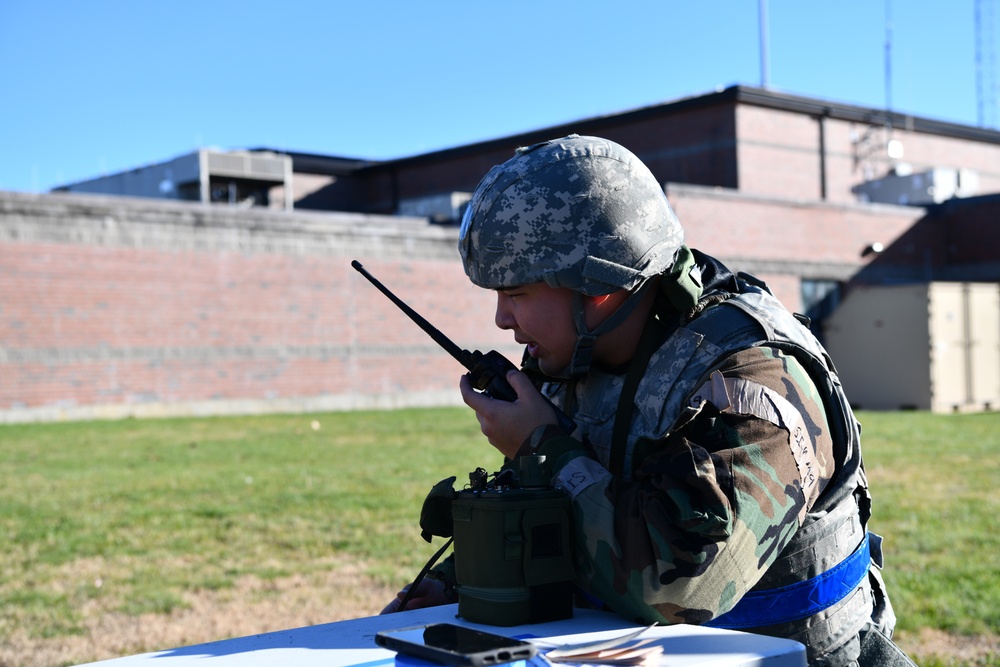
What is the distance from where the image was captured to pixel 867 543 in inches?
91.4

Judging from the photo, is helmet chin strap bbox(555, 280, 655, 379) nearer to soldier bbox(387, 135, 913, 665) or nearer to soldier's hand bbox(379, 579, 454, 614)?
soldier bbox(387, 135, 913, 665)

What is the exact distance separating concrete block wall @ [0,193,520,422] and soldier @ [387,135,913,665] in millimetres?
18202

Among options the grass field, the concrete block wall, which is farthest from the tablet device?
the concrete block wall

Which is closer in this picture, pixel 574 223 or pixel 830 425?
pixel 830 425

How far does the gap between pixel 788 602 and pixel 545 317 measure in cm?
79

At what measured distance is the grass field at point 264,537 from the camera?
5152mm

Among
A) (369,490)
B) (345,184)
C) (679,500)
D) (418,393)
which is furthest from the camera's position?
(345,184)

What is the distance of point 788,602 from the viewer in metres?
2.09

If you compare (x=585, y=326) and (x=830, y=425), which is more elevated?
(x=585, y=326)

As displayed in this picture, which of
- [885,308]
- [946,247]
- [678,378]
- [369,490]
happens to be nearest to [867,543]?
[678,378]

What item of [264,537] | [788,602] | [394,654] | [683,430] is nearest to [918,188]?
[264,537]

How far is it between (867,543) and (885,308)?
68.8ft

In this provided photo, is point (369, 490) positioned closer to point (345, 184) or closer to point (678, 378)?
point (678, 378)

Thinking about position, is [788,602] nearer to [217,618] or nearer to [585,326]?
[585,326]
